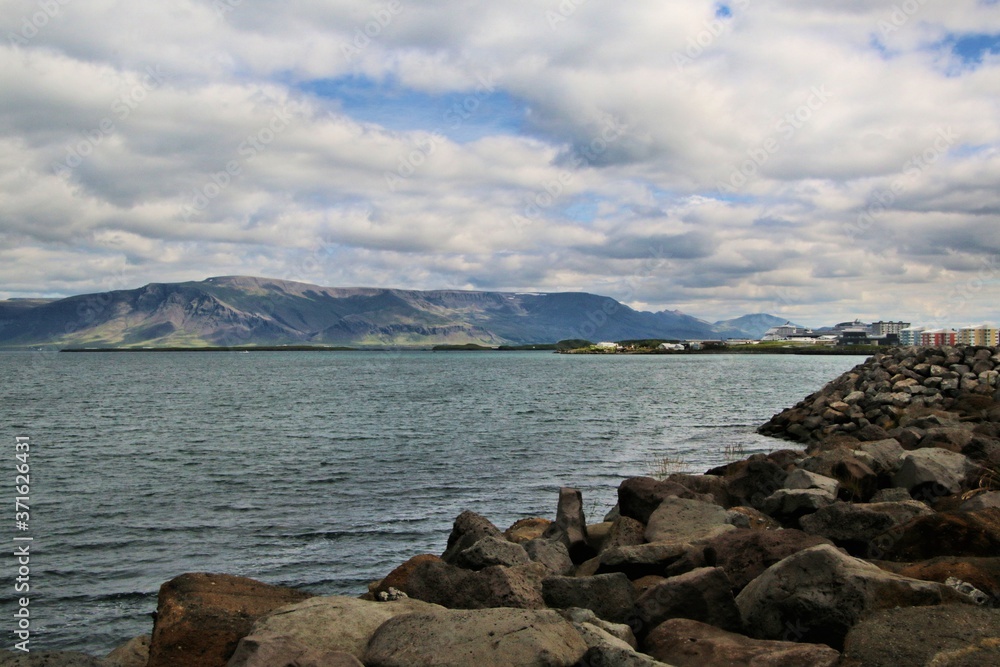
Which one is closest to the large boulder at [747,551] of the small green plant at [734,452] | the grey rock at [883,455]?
the grey rock at [883,455]

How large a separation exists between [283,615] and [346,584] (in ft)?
23.9

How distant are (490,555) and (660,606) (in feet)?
10.7

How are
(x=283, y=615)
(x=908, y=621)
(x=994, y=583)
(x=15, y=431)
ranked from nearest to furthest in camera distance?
(x=908, y=621) < (x=994, y=583) < (x=283, y=615) < (x=15, y=431)

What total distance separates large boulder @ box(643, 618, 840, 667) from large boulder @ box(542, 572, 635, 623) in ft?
2.70

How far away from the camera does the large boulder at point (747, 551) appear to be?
1023 cm

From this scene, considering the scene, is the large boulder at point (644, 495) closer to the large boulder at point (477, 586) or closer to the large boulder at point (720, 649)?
the large boulder at point (477, 586)

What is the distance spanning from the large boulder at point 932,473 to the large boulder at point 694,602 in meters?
9.51

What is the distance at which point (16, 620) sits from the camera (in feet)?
45.8

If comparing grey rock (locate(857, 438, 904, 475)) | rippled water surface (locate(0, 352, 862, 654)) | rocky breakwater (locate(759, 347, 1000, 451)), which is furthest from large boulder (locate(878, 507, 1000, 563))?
rocky breakwater (locate(759, 347, 1000, 451))

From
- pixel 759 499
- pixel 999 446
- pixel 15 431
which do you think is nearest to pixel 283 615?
pixel 759 499

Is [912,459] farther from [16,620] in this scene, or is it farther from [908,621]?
[16,620]

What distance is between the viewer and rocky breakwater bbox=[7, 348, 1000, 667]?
736cm

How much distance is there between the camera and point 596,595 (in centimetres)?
970

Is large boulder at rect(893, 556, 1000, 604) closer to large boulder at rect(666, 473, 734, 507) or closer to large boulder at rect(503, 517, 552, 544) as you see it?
large boulder at rect(503, 517, 552, 544)
